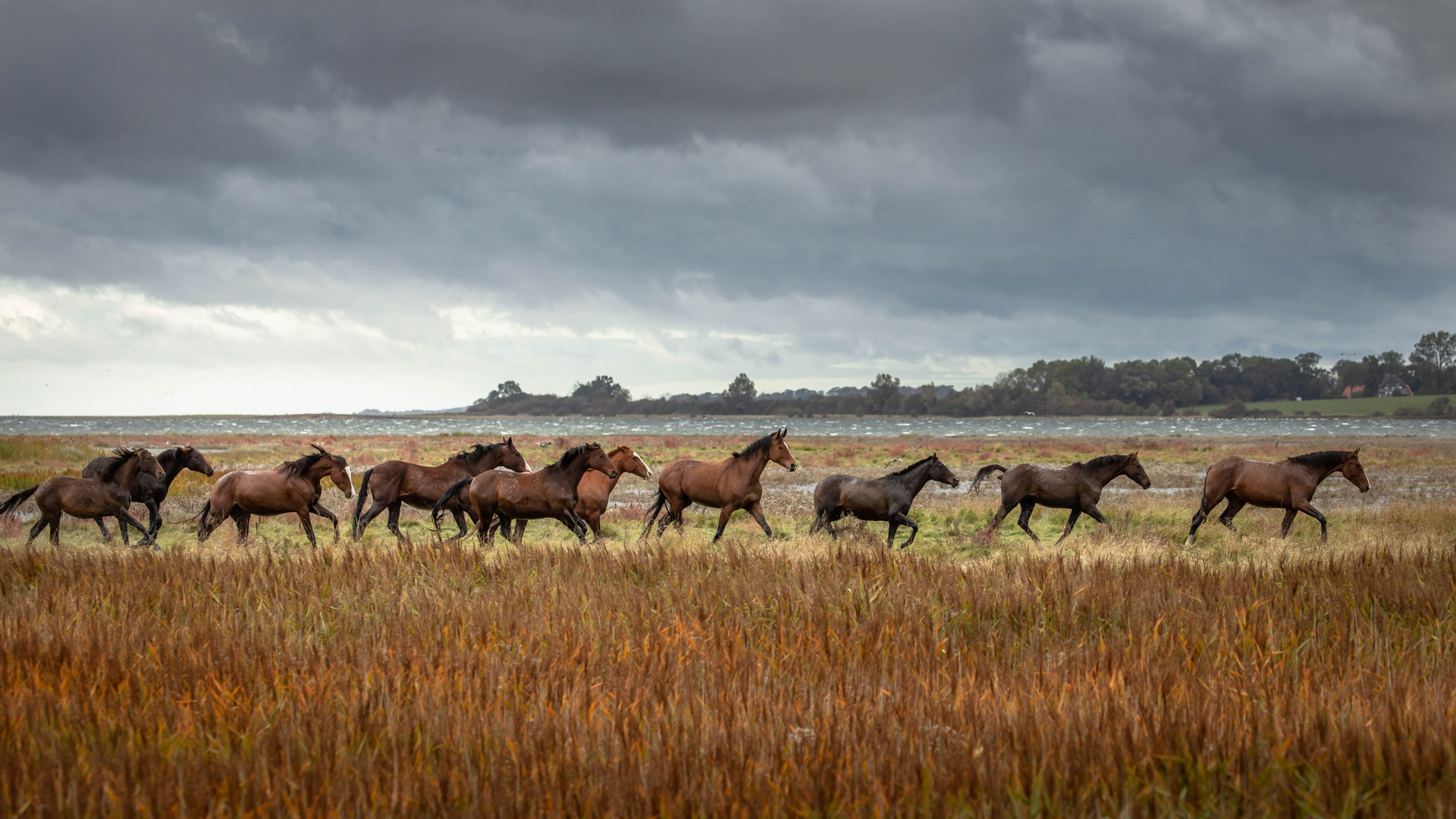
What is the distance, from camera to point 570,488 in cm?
1241

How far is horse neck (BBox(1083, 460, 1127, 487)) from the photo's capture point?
46.3ft

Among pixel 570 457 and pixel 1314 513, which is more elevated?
pixel 570 457

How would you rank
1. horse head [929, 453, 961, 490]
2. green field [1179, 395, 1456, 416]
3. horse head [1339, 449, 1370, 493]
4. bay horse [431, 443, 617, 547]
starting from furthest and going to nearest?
green field [1179, 395, 1456, 416], horse head [1339, 449, 1370, 493], horse head [929, 453, 961, 490], bay horse [431, 443, 617, 547]

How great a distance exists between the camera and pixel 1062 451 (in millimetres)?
51656

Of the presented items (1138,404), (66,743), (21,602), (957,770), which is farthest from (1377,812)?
(1138,404)

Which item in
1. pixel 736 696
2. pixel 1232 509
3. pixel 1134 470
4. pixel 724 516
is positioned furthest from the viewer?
pixel 1232 509

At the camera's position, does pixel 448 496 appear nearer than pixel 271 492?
Yes

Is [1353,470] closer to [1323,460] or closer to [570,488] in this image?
[1323,460]

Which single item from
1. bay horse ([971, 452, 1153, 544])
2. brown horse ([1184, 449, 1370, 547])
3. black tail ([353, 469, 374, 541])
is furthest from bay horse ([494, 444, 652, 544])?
brown horse ([1184, 449, 1370, 547])

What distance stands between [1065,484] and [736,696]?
38.5ft

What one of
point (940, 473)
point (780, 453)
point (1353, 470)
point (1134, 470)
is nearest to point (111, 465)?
point (780, 453)

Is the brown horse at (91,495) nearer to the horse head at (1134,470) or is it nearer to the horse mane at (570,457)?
the horse mane at (570,457)

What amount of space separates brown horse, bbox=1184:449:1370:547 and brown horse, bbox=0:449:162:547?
1740 centimetres

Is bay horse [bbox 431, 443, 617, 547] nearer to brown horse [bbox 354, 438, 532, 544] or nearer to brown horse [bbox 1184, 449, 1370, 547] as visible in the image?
brown horse [bbox 354, 438, 532, 544]
